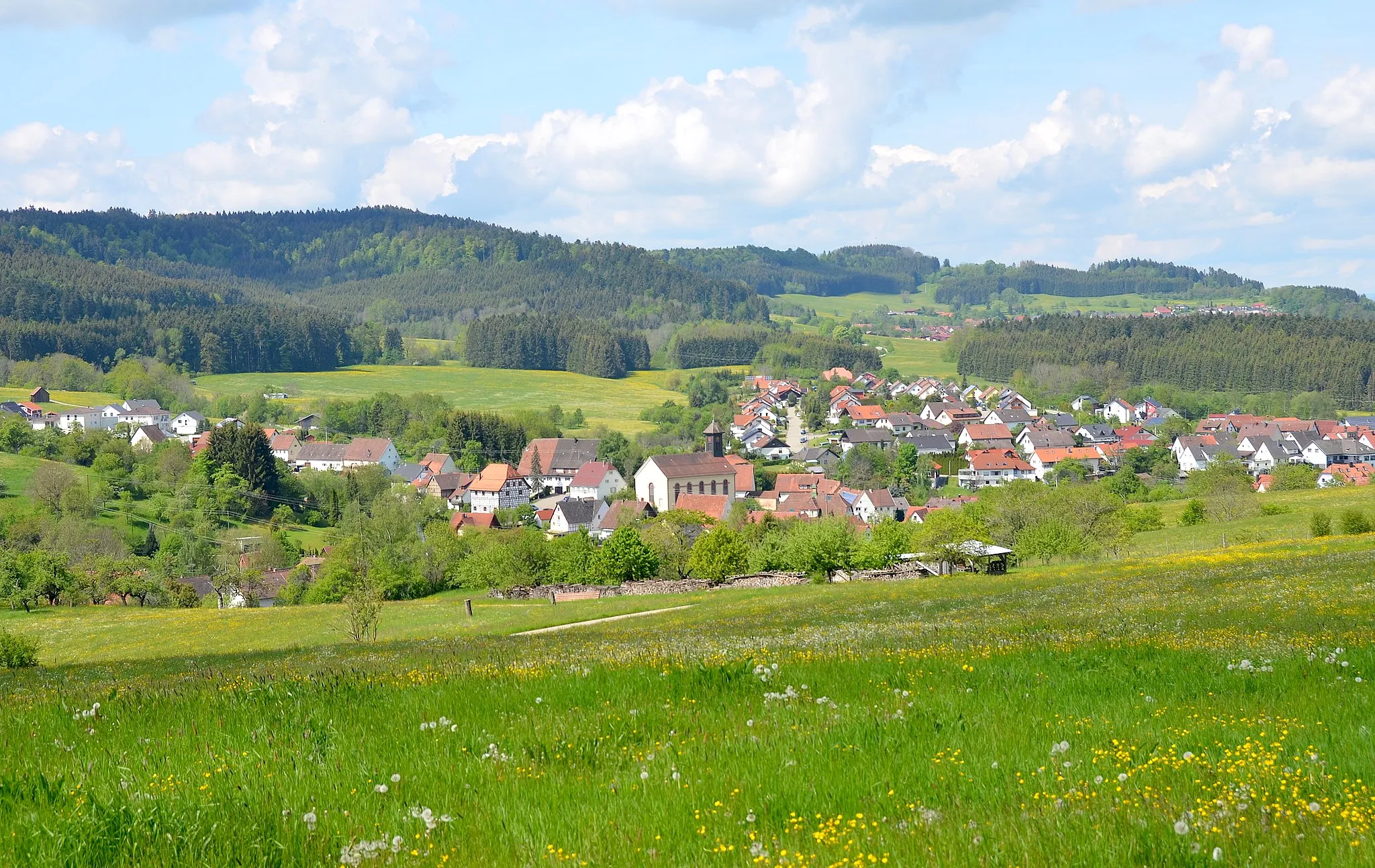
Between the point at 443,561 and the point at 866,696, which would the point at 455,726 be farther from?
the point at 443,561

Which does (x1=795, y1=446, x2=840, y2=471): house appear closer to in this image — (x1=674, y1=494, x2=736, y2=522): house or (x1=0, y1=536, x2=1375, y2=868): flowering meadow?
(x1=674, y1=494, x2=736, y2=522): house

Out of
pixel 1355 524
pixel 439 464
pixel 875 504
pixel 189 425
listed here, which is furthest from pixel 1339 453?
pixel 189 425

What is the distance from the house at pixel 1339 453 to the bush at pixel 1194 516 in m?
106

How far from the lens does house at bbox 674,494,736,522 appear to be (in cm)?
11919

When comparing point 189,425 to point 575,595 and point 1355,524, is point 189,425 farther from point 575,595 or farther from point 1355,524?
point 1355,524

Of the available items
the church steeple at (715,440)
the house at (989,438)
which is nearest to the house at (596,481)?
the church steeple at (715,440)

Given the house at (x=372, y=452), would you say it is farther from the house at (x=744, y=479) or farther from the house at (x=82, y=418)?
the house at (x=744, y=479)

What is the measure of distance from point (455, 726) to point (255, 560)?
100545 millimetres

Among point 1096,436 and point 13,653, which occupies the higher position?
point 13,653

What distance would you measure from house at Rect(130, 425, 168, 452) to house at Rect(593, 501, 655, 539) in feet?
213

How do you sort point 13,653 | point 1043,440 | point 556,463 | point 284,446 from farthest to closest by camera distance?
1. point 1043,440
2. point 284,446
3. point 556,463
4. point 13,653

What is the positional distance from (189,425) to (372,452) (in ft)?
119

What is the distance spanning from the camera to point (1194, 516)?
8544 centimetres

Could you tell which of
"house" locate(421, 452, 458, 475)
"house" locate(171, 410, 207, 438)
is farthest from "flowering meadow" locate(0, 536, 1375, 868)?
"house" locate(171, 410, 207, 438)
